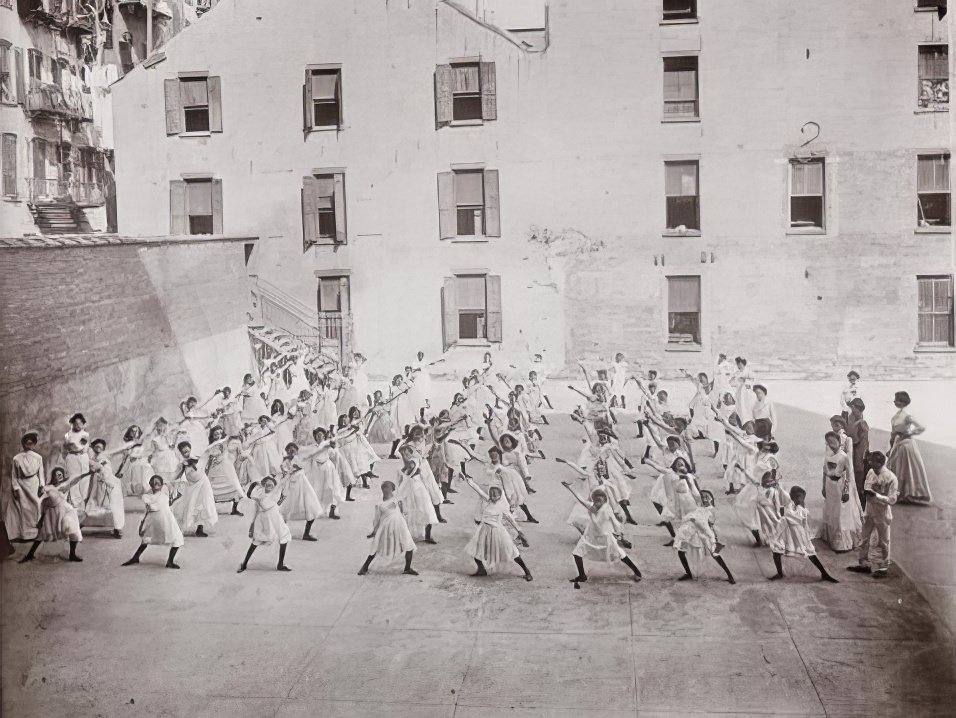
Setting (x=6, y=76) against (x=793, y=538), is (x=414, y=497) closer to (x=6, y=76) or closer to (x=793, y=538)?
(x=793, y=538)

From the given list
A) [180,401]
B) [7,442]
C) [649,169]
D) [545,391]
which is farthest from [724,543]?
[7,442]

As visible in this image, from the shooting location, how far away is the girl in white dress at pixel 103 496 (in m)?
7.86

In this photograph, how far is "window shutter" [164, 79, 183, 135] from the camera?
26.7 feet

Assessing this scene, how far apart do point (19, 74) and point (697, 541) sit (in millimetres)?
6926

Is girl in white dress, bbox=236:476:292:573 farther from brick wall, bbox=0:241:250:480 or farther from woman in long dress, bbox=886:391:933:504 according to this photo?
woman in long dress, bbox=886:391:933:504

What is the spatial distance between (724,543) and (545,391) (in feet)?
6.40

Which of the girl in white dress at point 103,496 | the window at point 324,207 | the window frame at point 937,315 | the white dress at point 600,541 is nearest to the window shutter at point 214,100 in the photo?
the window at point 324,207

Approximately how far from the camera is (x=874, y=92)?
717cm

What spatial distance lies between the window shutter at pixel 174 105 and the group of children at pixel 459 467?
2.26 meters

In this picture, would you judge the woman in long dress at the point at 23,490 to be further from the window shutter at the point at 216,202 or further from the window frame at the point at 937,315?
the window frame at the point at 937,315

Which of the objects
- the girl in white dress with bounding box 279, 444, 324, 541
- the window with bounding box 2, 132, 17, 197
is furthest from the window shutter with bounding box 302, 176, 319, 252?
the window with bounding box 2, 132, 17, 197

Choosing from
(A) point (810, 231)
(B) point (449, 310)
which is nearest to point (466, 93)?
(B) point (449, 310)

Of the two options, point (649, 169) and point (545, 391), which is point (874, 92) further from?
point (545, 391)

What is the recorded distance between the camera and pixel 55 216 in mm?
7844
